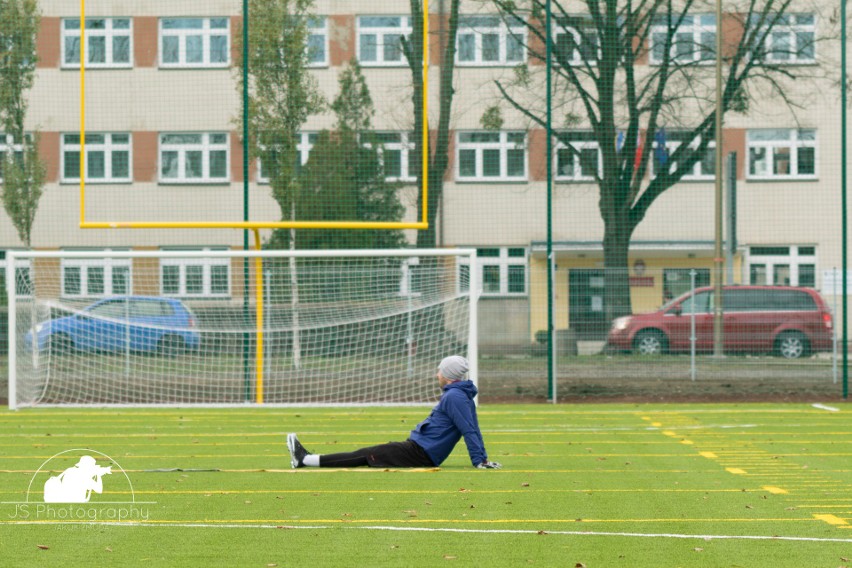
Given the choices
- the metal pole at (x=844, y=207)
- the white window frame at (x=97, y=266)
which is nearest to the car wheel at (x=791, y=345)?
the metal pole at (x=844, y=207)

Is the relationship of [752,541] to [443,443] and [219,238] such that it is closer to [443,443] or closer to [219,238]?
[443,443]

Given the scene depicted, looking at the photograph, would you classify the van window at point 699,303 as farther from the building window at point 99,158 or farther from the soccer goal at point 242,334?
the building window at point 99,158

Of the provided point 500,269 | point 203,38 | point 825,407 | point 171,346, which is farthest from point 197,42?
point 825,407

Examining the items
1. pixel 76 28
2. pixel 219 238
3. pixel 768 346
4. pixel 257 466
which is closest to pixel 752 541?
pixel 257 466

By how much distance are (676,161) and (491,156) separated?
2.98 metres

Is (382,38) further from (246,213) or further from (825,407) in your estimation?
(825,407)

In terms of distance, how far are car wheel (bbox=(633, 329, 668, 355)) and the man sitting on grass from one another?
849 cm

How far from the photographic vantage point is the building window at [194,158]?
18109 millimetres

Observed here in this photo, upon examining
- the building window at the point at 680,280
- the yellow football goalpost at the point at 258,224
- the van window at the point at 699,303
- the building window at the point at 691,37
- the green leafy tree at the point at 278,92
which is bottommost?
the van window at the point at 699,303

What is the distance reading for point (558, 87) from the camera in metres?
18.9

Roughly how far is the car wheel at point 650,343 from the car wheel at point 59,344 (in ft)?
25.8

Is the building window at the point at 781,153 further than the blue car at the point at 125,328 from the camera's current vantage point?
Yes

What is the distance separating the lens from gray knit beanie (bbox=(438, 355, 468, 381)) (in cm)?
972

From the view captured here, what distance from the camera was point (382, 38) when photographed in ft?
62.9
